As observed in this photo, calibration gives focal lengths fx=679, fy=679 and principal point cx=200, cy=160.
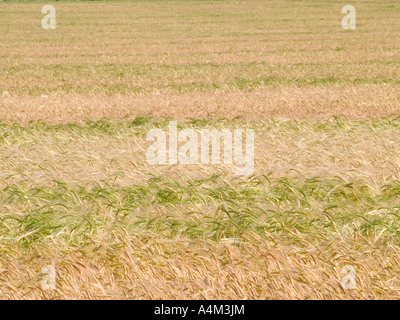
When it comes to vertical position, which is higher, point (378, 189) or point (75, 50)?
point (75, 50)

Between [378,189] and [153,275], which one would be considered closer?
[153,275]

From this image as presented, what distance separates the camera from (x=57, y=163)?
7.80 metres

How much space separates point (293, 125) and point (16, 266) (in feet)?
19.5

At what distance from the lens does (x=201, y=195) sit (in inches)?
245

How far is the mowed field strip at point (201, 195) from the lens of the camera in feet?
15.0

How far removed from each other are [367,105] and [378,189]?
23.0ft

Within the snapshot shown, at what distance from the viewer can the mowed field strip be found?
15.0 ft
